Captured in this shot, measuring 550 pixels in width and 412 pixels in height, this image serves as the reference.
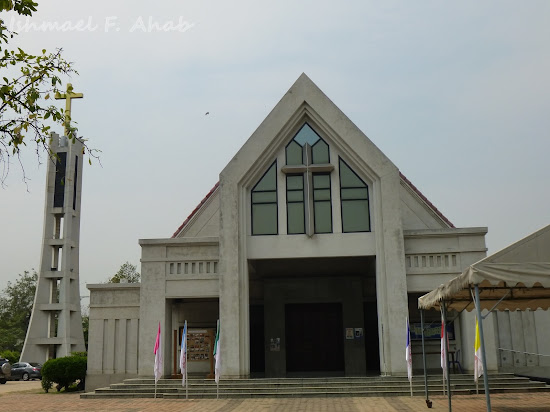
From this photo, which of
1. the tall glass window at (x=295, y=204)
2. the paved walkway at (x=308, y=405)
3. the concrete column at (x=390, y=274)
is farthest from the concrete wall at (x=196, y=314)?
the concrete column at (x=390, y=274)

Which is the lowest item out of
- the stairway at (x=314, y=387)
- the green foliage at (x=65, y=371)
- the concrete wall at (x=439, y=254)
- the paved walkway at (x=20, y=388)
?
the paved walkway at (x=20, y=388)

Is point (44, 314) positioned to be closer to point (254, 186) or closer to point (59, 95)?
point (254, 186)

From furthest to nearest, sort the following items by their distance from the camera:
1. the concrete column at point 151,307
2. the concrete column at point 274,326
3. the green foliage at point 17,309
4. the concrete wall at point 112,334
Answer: the green foliage at point 17,309 → the concrete column at point 274,326 → the concrete wall at point 112,334 → the concrete column at point 151,307

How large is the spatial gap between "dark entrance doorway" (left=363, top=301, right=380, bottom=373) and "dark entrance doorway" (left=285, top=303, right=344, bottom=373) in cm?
115

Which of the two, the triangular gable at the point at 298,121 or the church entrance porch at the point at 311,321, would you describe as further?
the church entrance porch at the point at 311,321

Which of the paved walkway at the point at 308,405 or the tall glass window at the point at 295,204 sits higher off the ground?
the tall glass window at the point at 295,204

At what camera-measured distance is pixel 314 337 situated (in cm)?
2553

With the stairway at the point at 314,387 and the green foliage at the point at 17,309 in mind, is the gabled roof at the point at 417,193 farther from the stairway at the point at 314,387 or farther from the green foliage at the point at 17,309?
the green foliage at the point at 17,309

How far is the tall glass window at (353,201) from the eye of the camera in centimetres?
2152

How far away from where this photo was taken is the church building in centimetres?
2073

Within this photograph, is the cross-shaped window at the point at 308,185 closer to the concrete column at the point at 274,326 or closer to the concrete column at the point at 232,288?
the concrete column at the point at 232,288

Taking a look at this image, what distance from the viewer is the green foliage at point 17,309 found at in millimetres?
73438

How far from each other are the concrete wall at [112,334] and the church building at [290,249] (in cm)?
4

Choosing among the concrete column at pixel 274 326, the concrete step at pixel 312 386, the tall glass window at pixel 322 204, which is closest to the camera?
the concrete step at pixel 312 386
